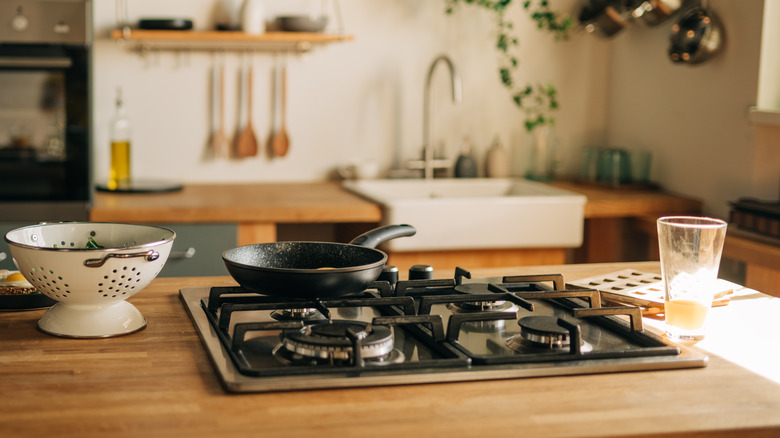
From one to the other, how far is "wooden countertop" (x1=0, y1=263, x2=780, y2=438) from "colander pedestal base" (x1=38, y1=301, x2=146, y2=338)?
0.10 ft

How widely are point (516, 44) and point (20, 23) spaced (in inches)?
Result: 69.6

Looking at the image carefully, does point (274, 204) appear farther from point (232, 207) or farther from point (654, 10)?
point (654, 10)

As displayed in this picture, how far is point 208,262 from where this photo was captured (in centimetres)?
255

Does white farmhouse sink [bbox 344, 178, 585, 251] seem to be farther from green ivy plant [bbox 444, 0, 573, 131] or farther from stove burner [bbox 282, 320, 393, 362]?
stove burner [bbox 282, 320, 393, 362]

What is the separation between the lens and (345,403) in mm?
877

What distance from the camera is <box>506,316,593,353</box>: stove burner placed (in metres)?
1.07

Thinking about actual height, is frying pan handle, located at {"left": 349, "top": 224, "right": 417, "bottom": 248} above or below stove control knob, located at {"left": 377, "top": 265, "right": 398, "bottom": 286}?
above

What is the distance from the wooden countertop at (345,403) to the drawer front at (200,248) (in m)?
1.46

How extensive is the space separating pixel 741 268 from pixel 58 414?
238 centimetres

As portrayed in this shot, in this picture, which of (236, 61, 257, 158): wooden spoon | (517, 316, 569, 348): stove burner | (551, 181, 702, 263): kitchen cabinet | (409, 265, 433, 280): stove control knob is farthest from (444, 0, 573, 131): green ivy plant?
(517, 316, 569, 348): stove burner

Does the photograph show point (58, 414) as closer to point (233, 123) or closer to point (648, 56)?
point (233, 123)

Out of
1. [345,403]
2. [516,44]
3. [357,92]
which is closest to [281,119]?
[357,92]

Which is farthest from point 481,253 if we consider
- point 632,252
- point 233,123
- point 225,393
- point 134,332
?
point 225,393

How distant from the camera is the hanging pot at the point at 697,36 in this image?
274cm
